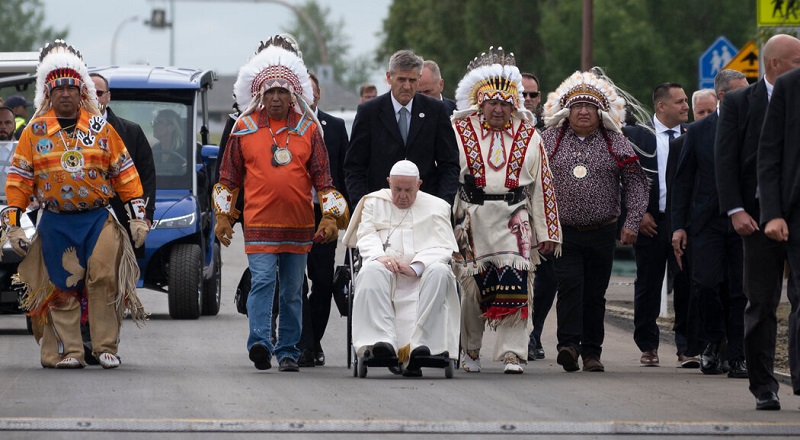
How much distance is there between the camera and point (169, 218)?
1759 cm

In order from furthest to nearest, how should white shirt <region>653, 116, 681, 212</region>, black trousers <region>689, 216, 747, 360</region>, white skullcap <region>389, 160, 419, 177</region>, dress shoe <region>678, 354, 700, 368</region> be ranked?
white shirt <region>653, 116, 681, 212</region> < dress shoe <region>678, 354, 700, 368</region> < black trousers <region>689, 216, 747, 360</region> < white skullcap <region>389, 160, 419, 177</region>

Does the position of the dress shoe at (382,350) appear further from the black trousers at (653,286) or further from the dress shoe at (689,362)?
the dress shoe at (689,362)

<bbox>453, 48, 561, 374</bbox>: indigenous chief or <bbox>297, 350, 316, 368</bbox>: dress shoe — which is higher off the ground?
<bbox>453, 48, 561, 374</bbox>: indigenous chief

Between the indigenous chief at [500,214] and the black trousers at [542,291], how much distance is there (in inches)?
40.7

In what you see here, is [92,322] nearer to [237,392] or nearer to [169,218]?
[237,392]

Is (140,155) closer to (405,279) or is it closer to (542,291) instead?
(405,279)

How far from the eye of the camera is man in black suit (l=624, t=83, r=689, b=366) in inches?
547

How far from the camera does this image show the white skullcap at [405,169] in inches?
483

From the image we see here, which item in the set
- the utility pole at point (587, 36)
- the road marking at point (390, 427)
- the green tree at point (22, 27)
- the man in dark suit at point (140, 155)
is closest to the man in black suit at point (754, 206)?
the road marking at point (390, 427)

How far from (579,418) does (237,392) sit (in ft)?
7.42

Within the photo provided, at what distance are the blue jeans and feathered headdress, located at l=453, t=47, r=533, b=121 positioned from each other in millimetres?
1634

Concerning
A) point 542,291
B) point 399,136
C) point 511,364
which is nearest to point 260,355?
point 511,364

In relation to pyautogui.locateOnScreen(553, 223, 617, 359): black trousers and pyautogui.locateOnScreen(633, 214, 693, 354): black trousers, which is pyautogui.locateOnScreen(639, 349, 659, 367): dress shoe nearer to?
pyautogui.locateOnScreen(633, 214, 693, 354): black trousers

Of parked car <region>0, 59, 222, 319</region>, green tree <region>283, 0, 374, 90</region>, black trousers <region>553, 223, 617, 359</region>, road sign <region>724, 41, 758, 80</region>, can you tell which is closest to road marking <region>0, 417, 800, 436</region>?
black trousers <region>553, 223, 617, 359</region>
